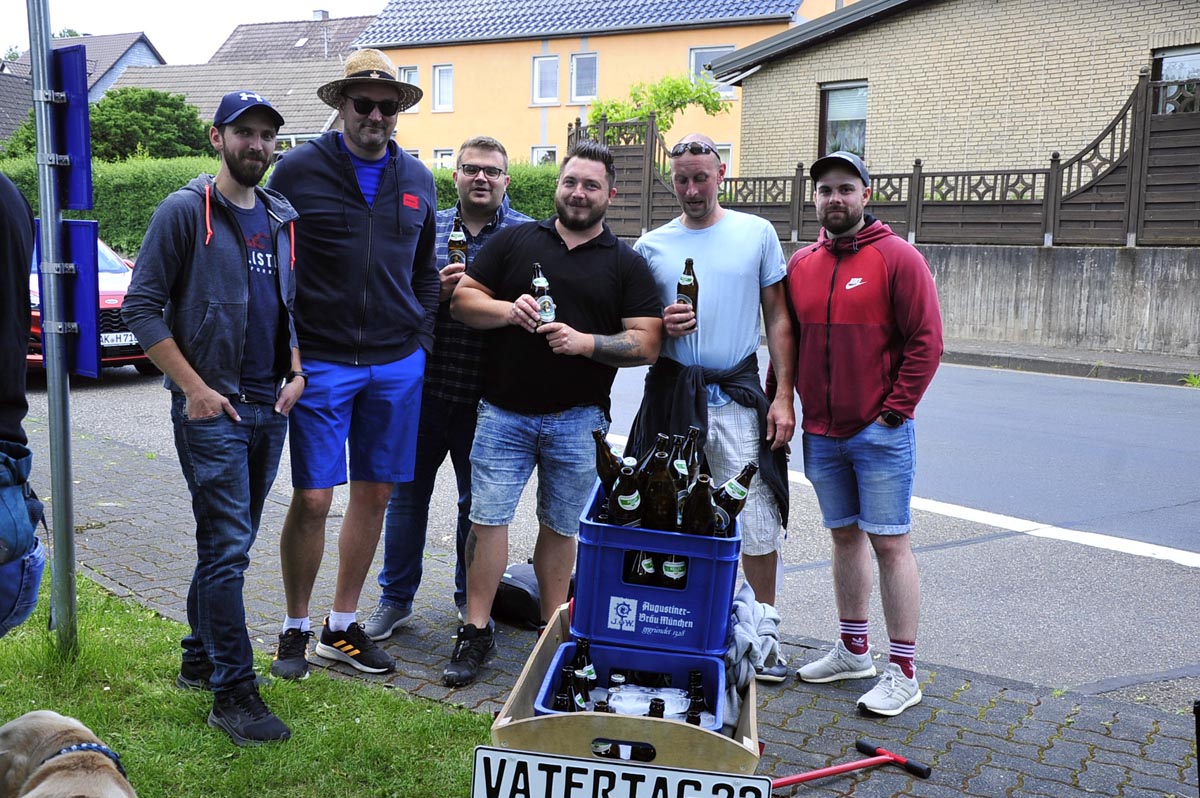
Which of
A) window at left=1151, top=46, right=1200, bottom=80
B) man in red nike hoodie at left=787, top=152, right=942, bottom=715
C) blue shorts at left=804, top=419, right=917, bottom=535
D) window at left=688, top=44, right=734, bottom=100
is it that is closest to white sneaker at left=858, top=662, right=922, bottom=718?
man in red nike hoodie at left=787, top=152, right=942, bottom=715

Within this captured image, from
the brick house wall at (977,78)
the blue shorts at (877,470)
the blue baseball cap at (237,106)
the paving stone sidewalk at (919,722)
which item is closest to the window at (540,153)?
the brick house wall at (977,78)

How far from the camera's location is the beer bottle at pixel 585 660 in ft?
12.1

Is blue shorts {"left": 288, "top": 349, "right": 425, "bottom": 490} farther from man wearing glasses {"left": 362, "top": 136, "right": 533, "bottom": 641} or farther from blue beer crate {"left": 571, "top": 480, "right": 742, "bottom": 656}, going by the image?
blue beer crate {"left": 571, "top": 480, "right": 742, "bottom": 656}

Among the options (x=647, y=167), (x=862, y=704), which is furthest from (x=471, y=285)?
(x=647, y=167)

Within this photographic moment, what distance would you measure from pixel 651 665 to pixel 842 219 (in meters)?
2.09

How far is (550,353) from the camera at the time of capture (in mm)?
5004

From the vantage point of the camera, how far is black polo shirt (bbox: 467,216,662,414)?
4.98 metres

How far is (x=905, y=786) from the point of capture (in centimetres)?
A: 407

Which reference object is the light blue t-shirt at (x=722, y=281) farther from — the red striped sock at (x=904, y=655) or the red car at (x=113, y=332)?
the red car at (x=113, y=332)

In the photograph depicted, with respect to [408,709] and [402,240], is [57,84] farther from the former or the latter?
[408,709]

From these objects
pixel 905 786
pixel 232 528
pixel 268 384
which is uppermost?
pixel 268 384

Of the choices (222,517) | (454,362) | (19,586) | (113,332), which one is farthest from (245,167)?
(113,332)

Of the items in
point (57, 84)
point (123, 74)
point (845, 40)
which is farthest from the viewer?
point (123, 74)

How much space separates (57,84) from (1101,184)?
1765 cm
